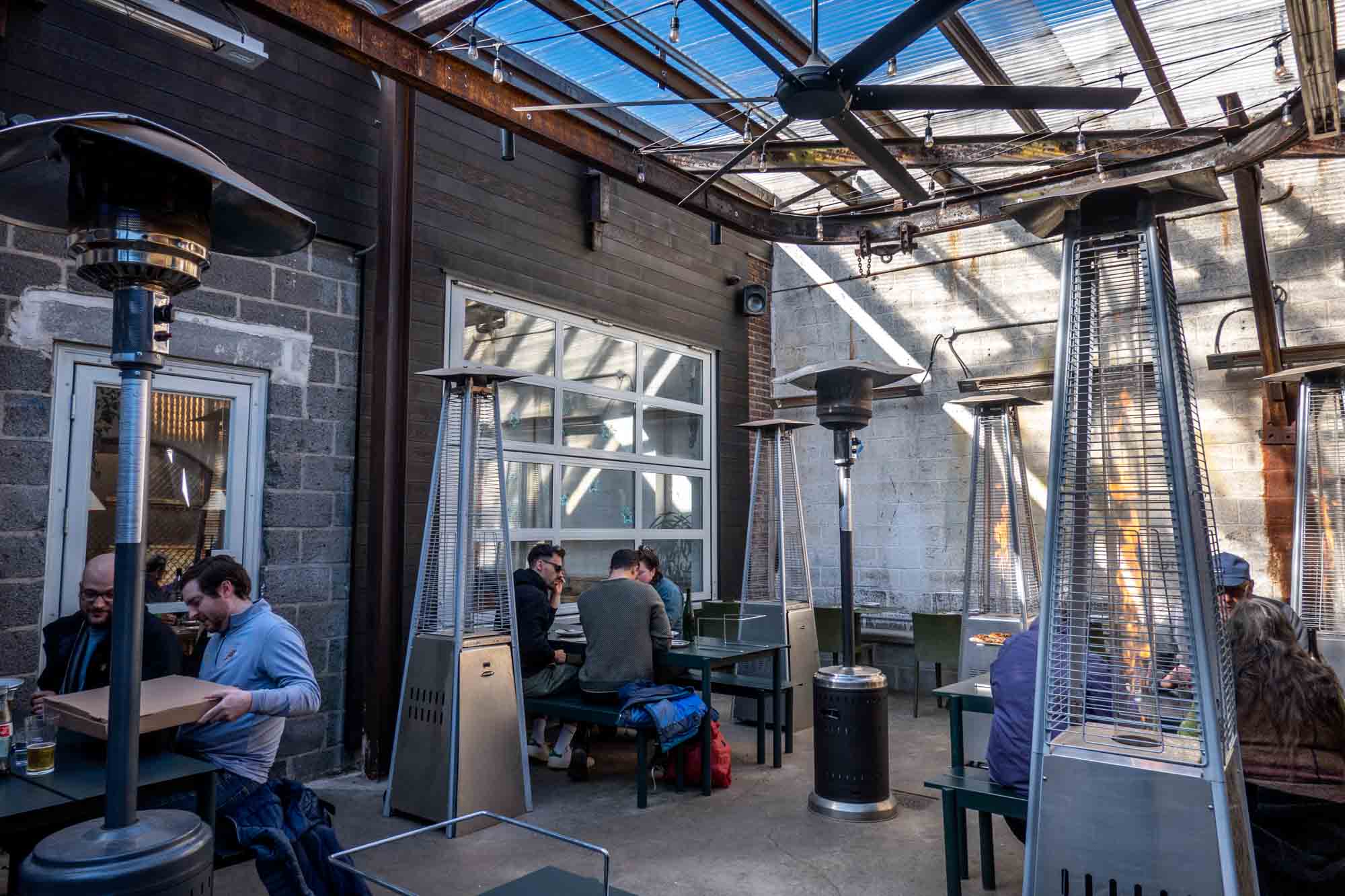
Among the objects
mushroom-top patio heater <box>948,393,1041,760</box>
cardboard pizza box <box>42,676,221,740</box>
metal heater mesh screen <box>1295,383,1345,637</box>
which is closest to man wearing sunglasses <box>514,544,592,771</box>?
mushroom-top patio heater <box>948,393,1041,760</box>

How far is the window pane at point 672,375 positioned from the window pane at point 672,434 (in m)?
0.13

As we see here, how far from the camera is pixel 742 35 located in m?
4.13

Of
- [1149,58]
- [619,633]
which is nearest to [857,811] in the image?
[619,633]

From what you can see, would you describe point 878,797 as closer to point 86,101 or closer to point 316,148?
point 316,148

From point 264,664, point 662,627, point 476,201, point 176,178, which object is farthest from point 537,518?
point 176,178

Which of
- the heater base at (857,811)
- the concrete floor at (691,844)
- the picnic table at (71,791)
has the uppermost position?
the picnic table at (71,791)

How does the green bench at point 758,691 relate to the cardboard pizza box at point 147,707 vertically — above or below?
below

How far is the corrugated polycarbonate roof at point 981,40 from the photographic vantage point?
404 cm

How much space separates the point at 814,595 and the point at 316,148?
5145mm

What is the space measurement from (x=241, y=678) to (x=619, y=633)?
2131 mm

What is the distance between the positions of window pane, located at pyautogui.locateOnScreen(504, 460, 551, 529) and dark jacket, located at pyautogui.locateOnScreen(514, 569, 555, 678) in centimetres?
92

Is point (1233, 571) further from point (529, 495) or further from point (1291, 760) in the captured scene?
point (529, 495)

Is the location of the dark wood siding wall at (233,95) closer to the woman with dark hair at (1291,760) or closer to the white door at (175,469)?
the white door at (175,469)

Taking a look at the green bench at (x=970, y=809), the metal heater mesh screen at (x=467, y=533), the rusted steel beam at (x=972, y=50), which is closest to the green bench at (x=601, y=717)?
the metal heater mesh screen at (x=467, y=533)
